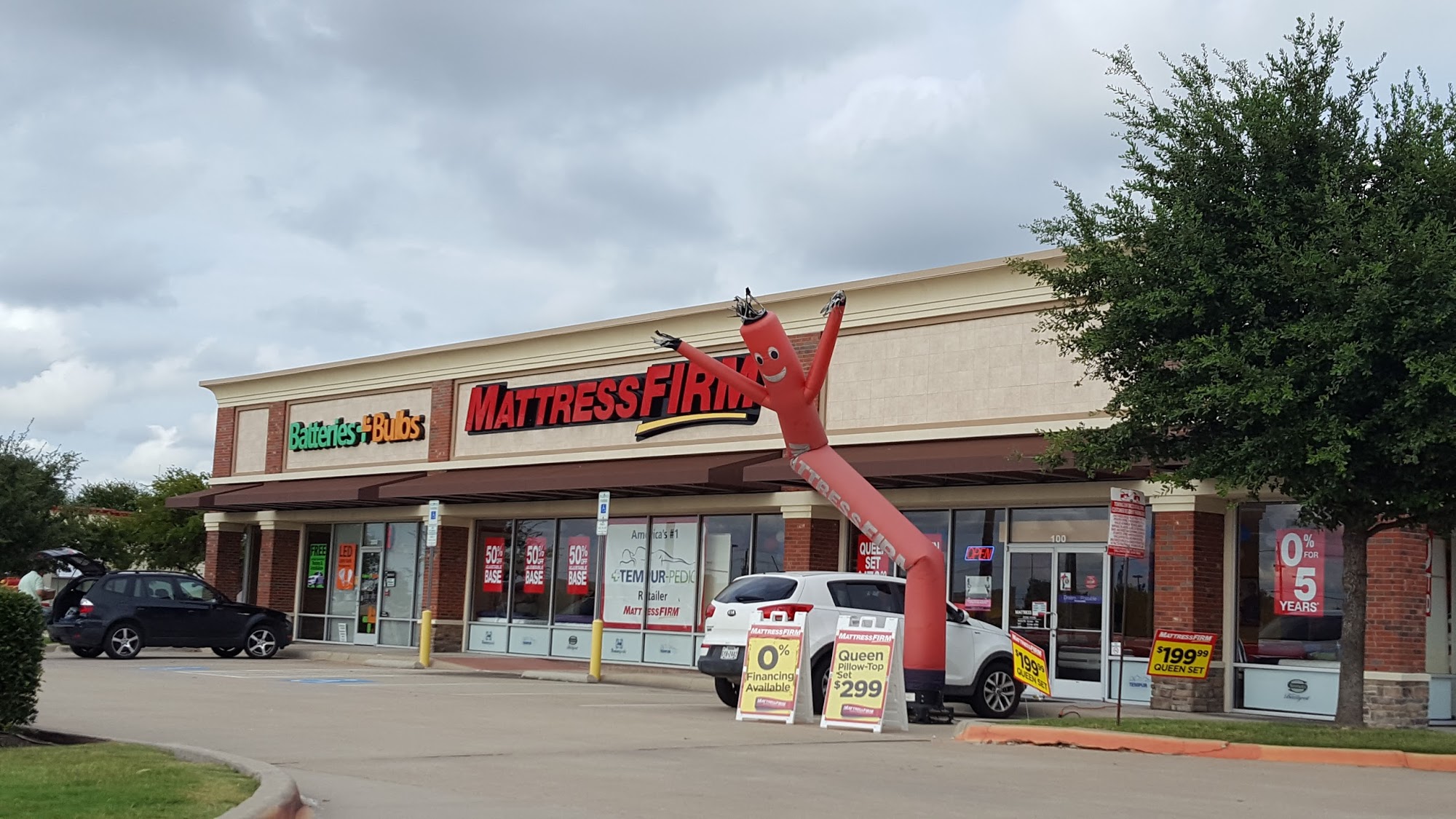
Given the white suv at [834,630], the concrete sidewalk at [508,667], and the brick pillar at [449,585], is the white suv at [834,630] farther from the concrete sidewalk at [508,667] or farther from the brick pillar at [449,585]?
the brick pillar at [449,585]

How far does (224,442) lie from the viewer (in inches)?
1492

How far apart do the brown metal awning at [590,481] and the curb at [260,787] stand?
14089mm

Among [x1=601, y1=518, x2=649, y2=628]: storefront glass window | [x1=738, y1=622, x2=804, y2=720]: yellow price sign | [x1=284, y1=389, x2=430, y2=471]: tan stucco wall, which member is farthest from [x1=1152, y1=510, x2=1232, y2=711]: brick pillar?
[x1=284, y1=389, x2=430, y2=471]: tan stucco wall

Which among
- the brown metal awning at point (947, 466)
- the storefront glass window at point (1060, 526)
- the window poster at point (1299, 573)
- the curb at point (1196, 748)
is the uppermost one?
the brown metal awning at point (947, 466)

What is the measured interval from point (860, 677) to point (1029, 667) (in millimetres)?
2413

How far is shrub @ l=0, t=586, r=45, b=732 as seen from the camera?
11781 mm

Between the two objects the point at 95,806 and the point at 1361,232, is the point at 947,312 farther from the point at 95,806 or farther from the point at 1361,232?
the point at 95,806

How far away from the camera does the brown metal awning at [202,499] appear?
35969 millimetres

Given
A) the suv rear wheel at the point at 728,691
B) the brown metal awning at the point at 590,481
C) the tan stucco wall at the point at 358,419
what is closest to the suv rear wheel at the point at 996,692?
the suv rear wheel at the point at 728,691

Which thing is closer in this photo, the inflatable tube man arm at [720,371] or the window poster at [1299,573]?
the inflatable tube man arm at [720,371]

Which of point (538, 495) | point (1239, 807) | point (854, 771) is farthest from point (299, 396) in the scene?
point (1239, 807)

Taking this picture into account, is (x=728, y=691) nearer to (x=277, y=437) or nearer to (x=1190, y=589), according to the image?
(x=1190, y=589)

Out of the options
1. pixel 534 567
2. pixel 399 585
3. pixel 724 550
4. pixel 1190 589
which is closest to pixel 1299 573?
pixel 1190 589

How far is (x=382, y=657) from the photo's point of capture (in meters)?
28.9
